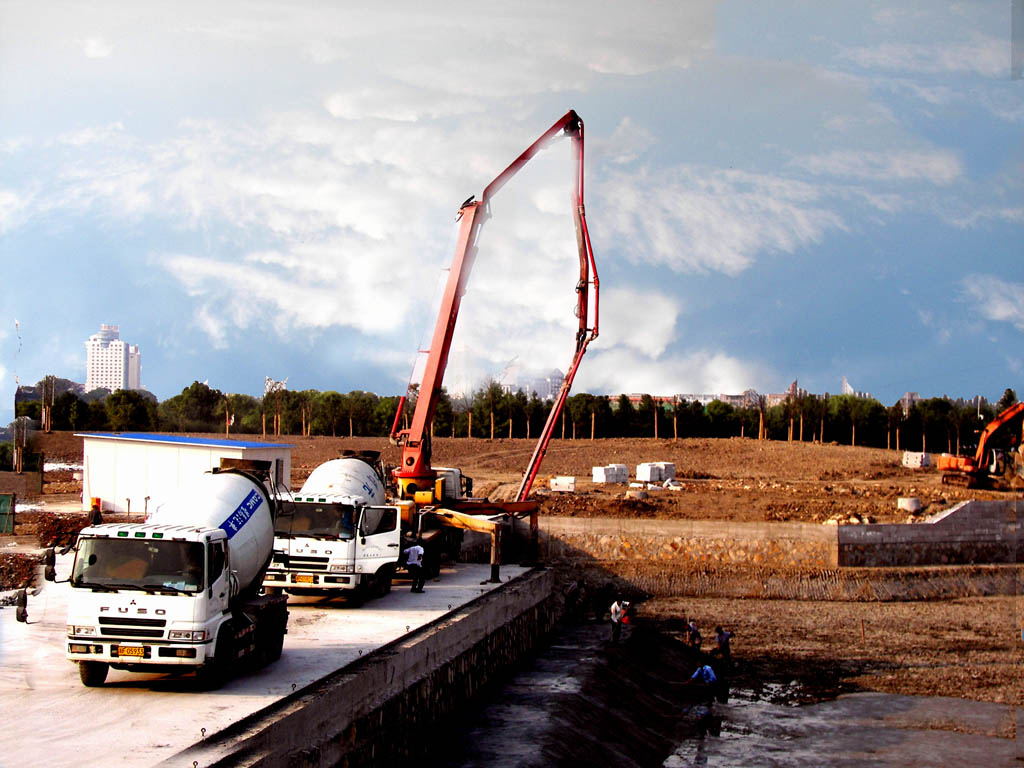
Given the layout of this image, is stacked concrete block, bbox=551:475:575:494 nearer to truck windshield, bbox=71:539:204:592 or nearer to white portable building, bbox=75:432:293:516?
white portable building, bbox=75:432:293:516

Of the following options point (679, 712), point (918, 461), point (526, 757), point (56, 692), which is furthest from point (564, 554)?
point (918, 461)

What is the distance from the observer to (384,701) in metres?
A: 17.7

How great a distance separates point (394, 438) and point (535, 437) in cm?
6724

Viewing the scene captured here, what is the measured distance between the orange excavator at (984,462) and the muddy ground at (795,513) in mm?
1372

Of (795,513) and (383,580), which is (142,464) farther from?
(795,513)

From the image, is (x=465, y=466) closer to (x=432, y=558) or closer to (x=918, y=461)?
(x=918, y=461)

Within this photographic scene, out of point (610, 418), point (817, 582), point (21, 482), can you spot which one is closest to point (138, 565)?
point (817, 582)

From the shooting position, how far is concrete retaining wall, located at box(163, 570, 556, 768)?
13484 millimetres

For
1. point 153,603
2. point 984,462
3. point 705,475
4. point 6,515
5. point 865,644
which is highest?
point 984,462

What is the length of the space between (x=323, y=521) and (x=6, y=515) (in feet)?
57.3

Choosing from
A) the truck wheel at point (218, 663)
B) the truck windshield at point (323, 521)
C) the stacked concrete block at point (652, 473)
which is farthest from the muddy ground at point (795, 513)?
the truck wheel at point (218, 663)

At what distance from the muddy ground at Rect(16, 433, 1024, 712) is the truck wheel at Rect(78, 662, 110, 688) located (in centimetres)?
1747

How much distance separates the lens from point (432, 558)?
30.9 meters

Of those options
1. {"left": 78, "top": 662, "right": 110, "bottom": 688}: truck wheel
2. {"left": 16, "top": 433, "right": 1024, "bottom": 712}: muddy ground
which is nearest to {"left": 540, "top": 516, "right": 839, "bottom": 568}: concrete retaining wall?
{"left": 16, "top": 433, "right": 1024, "bottom": 712}: muddy ground
